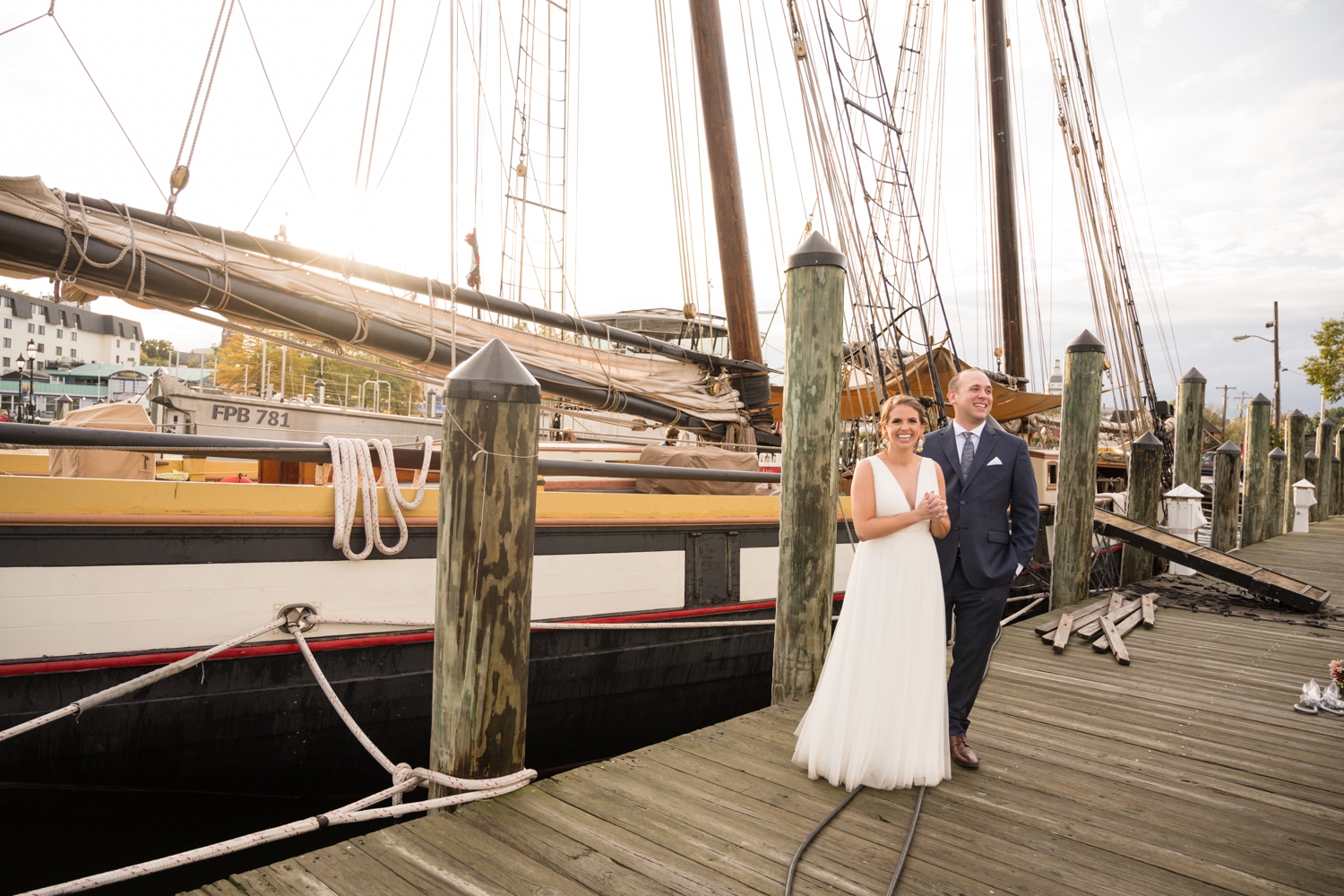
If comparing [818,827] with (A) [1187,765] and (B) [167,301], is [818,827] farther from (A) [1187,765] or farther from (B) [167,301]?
(B) [167,301]

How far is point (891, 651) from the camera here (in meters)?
2.68

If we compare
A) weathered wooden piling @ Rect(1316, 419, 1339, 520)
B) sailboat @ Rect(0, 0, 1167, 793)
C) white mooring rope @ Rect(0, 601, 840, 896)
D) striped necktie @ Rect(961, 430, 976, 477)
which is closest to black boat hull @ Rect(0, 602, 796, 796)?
sailboat @ Rect(0, 0, 1167, 793)

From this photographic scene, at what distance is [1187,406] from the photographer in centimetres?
913

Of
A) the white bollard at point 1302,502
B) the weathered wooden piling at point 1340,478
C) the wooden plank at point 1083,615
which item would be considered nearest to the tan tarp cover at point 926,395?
the wooden plank at point 1083,615

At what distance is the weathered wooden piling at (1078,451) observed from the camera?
6.01 m

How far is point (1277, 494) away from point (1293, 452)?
5.75ft

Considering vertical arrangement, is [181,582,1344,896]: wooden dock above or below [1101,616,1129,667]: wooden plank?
below

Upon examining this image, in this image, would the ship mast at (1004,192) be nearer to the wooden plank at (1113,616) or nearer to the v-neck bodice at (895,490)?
the wooden plank at (1113,616)

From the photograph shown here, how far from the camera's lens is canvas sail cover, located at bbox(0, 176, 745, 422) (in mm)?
3985

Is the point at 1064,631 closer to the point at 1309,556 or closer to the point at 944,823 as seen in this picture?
the point at 944,823

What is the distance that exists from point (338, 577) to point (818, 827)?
95.0 inches

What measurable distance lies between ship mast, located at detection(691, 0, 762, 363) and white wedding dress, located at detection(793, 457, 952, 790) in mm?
5458

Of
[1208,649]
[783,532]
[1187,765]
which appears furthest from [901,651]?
[1208,649]

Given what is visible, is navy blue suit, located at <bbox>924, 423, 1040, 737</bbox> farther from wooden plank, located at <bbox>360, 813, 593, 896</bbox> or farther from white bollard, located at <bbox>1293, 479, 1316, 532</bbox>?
white bollard, located at <bbox>1293, 479, 1316, 532</bbox>
